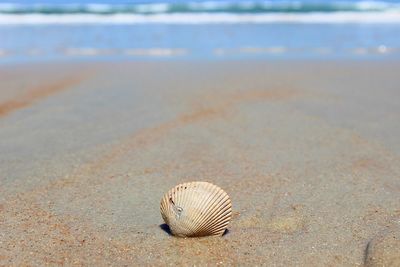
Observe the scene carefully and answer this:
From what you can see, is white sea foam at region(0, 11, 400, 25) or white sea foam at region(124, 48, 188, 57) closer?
white sea foam at region(124, 48, 188, 57)

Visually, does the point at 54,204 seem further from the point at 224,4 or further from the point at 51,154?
the point at 224,4

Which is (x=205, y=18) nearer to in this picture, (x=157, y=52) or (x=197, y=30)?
(x=197, y=30)

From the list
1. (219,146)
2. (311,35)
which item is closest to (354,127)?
(219,146)

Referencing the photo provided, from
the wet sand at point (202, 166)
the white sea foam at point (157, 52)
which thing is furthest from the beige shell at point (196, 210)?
the white sea foam at point (157, 52)

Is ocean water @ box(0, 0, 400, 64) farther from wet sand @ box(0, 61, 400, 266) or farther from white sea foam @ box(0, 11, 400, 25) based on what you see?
wet sand @ box(0, 61, 400, 266)

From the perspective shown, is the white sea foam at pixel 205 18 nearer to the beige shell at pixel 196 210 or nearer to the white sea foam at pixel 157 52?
the white sea foam at pixel 157 52

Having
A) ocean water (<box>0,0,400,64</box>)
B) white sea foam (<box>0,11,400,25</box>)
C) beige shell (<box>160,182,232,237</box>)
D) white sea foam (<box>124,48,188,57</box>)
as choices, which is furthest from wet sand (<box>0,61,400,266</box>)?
white sea foam (<box>0,11,400,25</box>)
